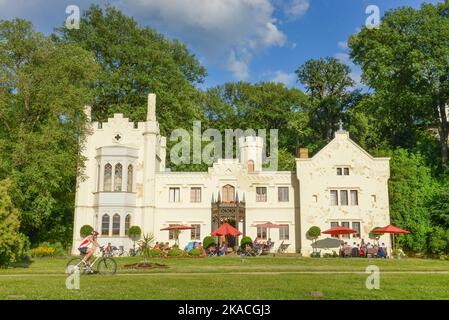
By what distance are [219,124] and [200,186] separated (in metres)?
21.0

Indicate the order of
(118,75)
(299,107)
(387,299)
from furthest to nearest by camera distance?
(299,107) < (118,75) < (387,299)

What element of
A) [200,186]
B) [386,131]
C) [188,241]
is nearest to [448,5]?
[386,131]

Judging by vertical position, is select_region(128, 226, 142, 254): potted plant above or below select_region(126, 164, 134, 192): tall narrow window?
below

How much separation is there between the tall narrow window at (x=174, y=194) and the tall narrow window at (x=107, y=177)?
473 centimetres

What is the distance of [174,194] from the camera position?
3519cm

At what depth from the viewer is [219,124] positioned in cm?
5506

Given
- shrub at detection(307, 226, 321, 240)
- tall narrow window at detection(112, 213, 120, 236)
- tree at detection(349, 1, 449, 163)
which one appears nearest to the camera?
shrub at detection(307, 226, 321, 240)

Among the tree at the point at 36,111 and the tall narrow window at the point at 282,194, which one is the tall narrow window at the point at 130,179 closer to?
the tree at the point at 36,111

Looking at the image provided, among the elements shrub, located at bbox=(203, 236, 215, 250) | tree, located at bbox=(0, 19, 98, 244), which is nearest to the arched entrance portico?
shrub, located at bbox=(203, 236, 215, 250)

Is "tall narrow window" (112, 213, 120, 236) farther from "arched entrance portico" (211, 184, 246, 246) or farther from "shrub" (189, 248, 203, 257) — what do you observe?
"shrub" (189, 248, 203, 257)

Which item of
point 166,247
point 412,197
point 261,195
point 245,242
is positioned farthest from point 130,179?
point 412,197

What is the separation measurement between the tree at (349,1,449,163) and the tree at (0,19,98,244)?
23242 millimetres

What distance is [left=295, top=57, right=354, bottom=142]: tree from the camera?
50.8 m
